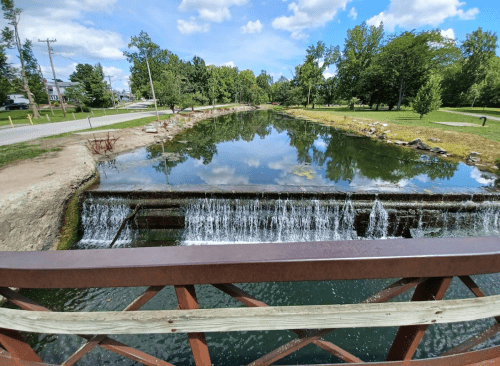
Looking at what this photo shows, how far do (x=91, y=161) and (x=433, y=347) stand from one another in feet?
40.8

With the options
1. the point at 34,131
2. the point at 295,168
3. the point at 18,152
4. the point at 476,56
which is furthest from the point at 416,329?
the point at 476,56

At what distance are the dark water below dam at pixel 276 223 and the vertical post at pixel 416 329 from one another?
1952mm

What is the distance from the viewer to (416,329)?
1.55 meters

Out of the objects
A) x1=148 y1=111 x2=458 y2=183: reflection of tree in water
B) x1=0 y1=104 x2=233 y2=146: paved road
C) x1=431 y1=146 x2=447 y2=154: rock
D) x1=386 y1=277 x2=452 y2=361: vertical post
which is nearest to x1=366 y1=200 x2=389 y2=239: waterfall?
x1=148 y1=111 x2=458 y2=183: reflection of tree in water

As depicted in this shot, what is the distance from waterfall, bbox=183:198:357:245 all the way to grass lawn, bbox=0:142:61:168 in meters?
8.37

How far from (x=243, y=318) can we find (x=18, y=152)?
49.2 feet

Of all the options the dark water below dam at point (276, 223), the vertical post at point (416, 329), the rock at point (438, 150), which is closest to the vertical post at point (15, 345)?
the dark water below dam at point (276, 223)

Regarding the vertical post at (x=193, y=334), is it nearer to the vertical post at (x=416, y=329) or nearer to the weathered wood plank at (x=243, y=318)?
the weathered wood plank at (x=243, y=318)

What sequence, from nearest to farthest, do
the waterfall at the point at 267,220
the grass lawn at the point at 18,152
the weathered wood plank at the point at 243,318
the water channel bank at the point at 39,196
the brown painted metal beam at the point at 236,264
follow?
1. the brown painted metal beam at the point at 236,264
2. the weathered wood plank at the point at 243,318
3. the water channel bank at the point at 39,196
4. the waterfall at the point at 267,220
5. the grass lawn at the point at 18,152

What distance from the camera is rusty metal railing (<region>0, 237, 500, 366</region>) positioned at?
1167 mm

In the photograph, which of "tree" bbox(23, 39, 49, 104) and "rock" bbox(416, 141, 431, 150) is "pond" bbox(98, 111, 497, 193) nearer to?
"rock" bbox(416, 141, 431, 150)

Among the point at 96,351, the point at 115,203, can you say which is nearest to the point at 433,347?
the point at 96,351

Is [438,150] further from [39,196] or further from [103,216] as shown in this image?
[39,196]

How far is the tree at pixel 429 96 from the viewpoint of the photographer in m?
23.1
